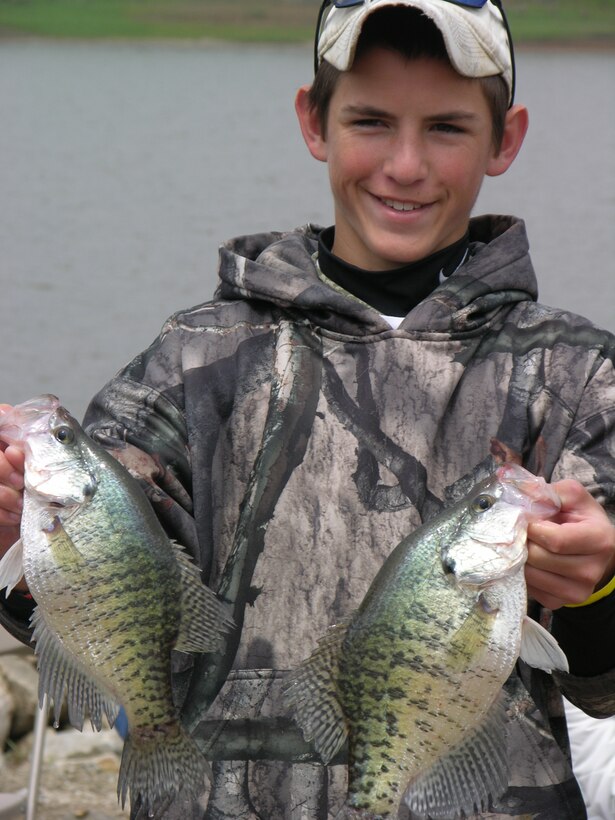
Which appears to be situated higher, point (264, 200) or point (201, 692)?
point (201, 692)

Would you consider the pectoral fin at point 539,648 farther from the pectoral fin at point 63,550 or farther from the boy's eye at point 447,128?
the boy's eye at point 447,128

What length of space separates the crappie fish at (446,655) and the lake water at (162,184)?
601cm

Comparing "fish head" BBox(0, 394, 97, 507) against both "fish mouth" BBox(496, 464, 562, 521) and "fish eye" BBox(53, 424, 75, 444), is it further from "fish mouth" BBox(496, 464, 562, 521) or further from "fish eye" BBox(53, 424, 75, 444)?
"fish mouth" BBox(496, 464, 562, 521)

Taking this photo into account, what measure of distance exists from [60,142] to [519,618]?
378 inches

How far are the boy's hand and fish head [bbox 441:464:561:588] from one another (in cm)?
2

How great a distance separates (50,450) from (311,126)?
1197 millimetres

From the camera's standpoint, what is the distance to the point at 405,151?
273cm

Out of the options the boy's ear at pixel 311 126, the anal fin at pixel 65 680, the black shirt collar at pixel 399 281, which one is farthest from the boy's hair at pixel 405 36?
A: the anal fin at pixel 65 680

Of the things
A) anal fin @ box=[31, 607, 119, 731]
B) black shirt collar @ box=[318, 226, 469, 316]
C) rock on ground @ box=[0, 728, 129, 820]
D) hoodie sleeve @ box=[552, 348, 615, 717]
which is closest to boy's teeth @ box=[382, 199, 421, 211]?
black shirt collar @ box=[318, 226, 469, 316]

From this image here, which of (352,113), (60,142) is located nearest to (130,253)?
(60,142)

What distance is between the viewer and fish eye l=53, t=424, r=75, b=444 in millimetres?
2381

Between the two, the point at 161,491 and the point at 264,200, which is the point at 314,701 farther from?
the point at 264,200

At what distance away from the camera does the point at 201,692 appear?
264cm

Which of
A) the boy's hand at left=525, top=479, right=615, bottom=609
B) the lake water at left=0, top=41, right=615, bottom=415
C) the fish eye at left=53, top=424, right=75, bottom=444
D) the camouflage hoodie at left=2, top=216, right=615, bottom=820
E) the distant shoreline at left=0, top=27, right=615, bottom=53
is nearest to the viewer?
the boy's hand at left=525, top=479, right=615, bottom=609
